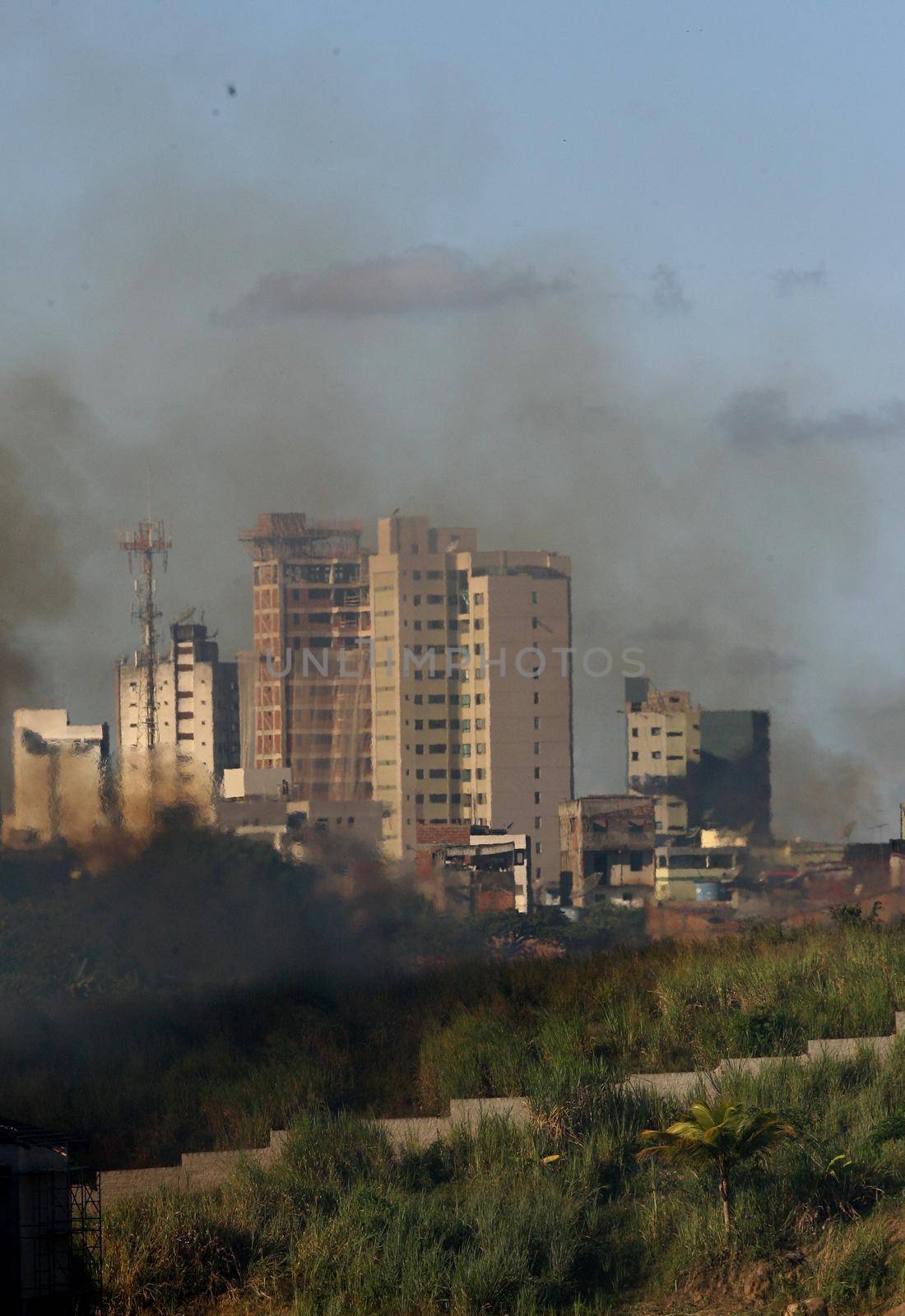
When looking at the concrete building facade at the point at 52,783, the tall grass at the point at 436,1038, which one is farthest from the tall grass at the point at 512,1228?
the concrete building facade at the point at 52,783

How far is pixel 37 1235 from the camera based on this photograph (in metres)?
19.0

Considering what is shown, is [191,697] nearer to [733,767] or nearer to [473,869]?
[733,767]

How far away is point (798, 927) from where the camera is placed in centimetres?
4028

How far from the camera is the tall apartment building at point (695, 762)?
123 m

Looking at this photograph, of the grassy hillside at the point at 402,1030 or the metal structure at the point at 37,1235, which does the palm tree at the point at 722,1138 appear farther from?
the metal structure at the point at 37,1235

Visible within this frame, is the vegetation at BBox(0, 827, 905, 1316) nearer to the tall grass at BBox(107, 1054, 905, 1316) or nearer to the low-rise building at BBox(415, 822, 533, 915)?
the tall grass at BBox(107, 1054, 905, 1316)

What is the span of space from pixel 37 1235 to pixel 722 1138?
25.1 ft

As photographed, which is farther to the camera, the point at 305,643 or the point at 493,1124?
the point at 305,643

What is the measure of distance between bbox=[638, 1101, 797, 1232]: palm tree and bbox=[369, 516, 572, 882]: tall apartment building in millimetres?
99613

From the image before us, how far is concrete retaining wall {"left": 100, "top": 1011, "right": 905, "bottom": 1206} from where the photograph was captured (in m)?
23.9

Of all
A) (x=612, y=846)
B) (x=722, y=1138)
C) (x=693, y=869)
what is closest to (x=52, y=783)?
(x=722, y=1138)

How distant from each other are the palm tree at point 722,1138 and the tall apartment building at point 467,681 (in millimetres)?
99613

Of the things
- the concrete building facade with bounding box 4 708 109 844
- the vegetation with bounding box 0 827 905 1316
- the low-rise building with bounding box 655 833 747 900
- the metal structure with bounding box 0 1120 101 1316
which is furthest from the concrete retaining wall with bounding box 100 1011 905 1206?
the low-rise building with bounding box 655 833 747 900

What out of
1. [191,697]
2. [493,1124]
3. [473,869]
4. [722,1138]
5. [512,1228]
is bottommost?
[512,1228]
